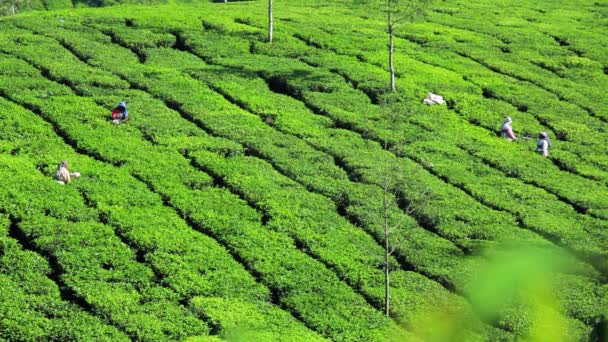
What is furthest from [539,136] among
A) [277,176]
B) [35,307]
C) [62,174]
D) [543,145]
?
[35,307]

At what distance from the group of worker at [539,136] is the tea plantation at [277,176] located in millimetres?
532

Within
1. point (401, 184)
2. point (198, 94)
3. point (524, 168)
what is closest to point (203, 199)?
point (401, 184)

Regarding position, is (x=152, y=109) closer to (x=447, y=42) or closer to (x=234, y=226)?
(x=234, y=226)

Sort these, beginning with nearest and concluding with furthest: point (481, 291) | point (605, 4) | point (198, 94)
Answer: point (481, 291) → point (198, 94) → point (605, 4)

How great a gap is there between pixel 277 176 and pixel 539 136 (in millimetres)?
12040

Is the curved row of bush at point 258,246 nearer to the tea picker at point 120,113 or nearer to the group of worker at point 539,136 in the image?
the tea picker at point 120,113

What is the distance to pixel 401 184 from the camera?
27281 millimetres

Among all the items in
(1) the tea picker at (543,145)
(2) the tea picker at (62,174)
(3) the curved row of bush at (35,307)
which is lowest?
(1) the tea picker at (543,145)

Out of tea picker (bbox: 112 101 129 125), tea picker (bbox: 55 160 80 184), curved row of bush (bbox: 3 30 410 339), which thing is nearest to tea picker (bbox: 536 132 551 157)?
curved row of bush (bbox: 3 30 410 339)

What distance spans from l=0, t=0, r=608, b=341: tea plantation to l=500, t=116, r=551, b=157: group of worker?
53 cm

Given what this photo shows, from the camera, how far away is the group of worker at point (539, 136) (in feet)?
105

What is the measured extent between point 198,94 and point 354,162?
8359 millimetres

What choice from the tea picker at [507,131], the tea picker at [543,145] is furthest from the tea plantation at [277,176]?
the tea picker at [507,131]

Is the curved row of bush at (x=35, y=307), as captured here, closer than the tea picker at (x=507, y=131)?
Yes
